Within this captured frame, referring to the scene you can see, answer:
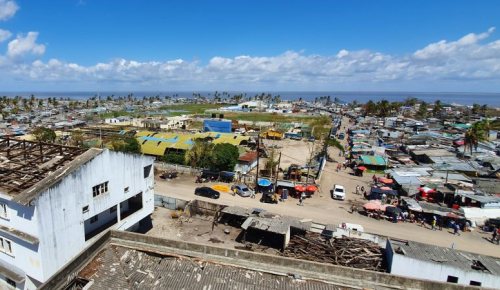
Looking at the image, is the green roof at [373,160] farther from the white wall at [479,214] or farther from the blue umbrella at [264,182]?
the blue umbrella at [264,182]

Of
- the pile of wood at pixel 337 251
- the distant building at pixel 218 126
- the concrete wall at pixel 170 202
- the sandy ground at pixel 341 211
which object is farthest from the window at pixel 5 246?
the distant building at pixel 218 126

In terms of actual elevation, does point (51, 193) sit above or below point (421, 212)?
above

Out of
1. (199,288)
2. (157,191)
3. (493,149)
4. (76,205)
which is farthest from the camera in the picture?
(493,149)

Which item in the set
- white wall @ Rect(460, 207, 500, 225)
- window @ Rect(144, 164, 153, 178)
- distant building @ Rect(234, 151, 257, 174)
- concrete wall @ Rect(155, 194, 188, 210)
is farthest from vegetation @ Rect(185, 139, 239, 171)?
white wall @ Rect(460, 207, 500, 225)

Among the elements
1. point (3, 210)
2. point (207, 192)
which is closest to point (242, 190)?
point (207, 192)

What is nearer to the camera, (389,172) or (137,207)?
(137,207)

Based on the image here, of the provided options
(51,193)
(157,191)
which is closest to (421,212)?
(157,191)

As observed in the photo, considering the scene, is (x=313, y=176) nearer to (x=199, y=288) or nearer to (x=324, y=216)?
(x=324, y=216)
